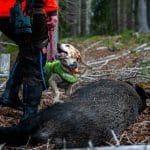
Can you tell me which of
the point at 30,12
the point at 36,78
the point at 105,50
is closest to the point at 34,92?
the point at 36,78

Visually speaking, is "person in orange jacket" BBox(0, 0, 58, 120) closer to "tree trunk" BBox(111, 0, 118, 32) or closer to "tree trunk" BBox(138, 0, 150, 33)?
"tree trunk" BBox(138, 0, 150, 33)

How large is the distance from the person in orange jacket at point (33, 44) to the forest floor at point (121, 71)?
1.29ft

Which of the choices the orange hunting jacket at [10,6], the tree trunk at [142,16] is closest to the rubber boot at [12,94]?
the orange hunting jacket at [10,6]

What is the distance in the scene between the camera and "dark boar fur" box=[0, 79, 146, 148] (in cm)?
521

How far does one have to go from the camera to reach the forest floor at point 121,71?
5.98 m

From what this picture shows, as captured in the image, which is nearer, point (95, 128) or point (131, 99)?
point (95, 128)

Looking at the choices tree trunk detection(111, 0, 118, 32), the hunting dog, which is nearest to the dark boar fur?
the hunting dog

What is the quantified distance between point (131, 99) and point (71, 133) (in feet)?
5.27

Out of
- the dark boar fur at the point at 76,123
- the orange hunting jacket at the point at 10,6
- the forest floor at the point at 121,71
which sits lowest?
the forest floor at the point at 121,71

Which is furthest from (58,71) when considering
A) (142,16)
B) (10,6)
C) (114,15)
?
(114,15)

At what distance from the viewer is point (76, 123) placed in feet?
17.3

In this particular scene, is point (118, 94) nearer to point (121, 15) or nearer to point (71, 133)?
point (71, 133)

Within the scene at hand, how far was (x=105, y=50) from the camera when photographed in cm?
1617

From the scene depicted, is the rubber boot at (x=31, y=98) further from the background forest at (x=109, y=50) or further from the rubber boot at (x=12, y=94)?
the rubber boot at (x=12, y=94)
